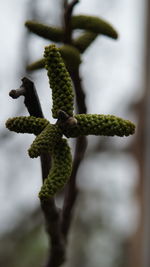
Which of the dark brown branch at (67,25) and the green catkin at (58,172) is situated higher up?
the dark brown branch at (67,25)

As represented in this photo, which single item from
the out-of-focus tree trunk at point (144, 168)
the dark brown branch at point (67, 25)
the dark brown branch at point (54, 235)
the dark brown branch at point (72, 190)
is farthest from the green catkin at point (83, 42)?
the out-of-focus tree trunk at point (144, 168)

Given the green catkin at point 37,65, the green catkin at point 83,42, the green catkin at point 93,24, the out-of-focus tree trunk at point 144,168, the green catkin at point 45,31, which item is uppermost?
the green catkin at point 93,24

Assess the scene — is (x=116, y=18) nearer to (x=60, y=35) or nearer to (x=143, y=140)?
(x=143, y=140)

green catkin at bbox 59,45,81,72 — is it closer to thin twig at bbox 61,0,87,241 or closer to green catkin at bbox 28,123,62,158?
thin twig at bbox 61,0,87,241

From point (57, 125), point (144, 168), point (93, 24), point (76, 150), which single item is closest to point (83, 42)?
point (93, 24)

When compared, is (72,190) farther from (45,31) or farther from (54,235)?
(45,31)

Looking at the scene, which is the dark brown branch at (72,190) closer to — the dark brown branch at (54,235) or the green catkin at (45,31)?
the dark brown branch at (54,235)
